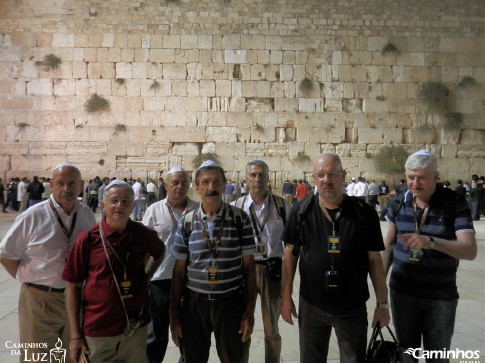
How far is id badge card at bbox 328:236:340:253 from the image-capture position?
1955 millimetres

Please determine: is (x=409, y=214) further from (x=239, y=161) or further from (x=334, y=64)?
(x=334, y=64)

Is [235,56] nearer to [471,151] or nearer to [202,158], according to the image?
[202,158]

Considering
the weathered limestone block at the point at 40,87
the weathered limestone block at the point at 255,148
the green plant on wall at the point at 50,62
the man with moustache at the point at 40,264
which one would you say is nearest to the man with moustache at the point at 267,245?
the man with moustache at the point at 40,264

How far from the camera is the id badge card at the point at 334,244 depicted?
6.41ft

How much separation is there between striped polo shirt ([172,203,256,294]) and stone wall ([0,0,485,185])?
11.1 meters

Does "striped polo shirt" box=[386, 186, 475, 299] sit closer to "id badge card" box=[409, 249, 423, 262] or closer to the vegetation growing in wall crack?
"id badge card" box=[409, 249, 423, 262]

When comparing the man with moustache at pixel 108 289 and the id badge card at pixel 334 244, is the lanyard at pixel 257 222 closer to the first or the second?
the id badge card at pixel 334 244

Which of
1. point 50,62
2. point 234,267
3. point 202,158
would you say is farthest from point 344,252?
point 50,62

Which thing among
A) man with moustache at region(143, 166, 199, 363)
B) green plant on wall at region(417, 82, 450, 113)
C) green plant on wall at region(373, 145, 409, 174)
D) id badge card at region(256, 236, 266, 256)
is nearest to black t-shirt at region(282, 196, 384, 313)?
id badge card at region(256, 236, 266, 256)

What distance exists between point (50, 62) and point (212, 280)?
13652 mm

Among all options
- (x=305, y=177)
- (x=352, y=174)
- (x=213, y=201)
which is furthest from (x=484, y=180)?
(x=213, y=201)

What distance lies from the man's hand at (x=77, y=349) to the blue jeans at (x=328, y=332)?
1181 mm

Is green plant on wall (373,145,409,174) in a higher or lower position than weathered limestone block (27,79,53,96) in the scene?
lower

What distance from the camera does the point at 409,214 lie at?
216 cm
